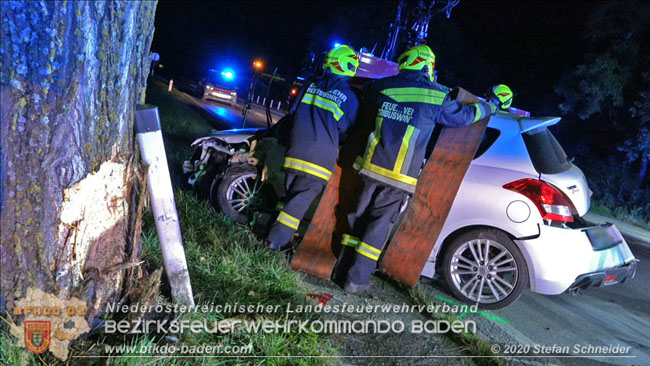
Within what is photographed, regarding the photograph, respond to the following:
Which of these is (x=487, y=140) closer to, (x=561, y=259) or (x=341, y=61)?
(x=561, y=259)

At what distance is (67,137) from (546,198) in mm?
3472

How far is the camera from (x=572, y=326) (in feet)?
14.3

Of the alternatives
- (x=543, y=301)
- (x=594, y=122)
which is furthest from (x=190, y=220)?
(x=594, y=122)

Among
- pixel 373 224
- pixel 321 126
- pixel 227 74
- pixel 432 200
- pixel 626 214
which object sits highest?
pixel 321 126

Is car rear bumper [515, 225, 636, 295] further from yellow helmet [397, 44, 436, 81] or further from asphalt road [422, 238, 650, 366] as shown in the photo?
yellow helmet [397, 44, 436, 81]

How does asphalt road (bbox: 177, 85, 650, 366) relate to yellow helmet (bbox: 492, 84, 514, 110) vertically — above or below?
below

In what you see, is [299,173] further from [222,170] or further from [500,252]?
[500,252]

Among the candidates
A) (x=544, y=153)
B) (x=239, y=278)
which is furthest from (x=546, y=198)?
(x=239, y=278)

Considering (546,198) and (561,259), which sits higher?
(546,198)

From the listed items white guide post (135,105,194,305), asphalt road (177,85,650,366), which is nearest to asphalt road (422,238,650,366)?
asphalt road (177,85,650,366)

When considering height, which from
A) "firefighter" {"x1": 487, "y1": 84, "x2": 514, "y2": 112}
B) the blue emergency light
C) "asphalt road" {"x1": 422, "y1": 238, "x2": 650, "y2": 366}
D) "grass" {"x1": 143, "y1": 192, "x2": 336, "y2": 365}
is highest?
"firefighter" {"x1": 487, "y1": 84, "x2": 514, "y2": 112}

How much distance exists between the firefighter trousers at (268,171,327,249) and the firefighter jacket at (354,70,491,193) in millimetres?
558

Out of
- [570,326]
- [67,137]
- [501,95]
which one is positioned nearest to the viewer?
[67,137]

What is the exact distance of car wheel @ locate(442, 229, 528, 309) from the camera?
4.18 meters
